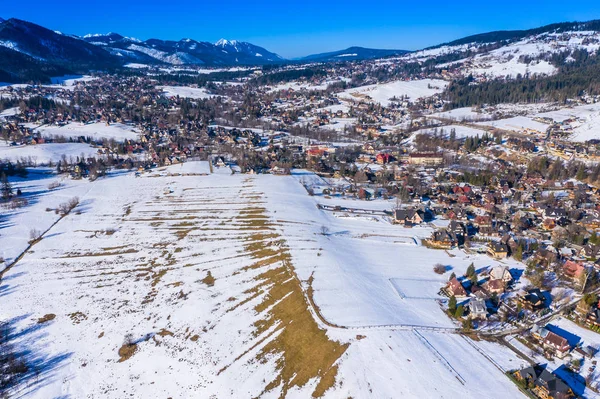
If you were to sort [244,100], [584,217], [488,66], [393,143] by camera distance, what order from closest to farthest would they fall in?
[584,217], [393,143], [244,100], [488,66]

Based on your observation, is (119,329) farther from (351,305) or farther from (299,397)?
(351,305)

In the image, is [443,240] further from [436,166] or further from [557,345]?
[436,166]

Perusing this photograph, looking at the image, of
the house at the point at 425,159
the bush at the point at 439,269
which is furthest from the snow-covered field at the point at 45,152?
the bush at the point at 439,269

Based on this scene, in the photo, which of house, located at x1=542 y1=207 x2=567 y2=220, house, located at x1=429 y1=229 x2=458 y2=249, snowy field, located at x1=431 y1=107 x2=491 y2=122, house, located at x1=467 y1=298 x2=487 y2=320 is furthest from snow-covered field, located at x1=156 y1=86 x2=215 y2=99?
house, located at x1=467 y1=298 x2=487 y2=320

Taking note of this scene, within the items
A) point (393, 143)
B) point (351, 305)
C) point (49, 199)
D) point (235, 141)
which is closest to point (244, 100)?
point (235, 141)

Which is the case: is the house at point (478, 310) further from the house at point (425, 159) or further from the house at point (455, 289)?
the house at point (425, 159)

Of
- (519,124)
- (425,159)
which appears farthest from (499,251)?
(519,124)

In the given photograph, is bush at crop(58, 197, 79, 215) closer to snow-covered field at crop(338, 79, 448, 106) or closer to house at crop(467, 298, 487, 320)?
house at crop(467, 298, 487, 320)
